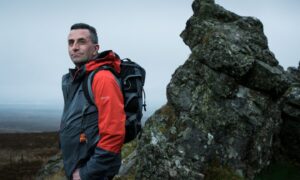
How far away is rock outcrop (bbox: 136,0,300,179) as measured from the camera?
11094 mm

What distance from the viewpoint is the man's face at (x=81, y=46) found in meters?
5.09

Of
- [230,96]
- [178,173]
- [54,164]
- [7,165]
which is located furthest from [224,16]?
[7,165]

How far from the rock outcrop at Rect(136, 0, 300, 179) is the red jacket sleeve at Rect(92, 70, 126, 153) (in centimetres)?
657

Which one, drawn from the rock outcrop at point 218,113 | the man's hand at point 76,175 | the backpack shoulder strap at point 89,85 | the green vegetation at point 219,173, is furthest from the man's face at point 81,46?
the green vegetation at point 219,173

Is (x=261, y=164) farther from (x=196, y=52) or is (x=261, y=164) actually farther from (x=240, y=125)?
(x=196, y=52)

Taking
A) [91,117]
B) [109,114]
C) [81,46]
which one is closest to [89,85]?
[91,117]

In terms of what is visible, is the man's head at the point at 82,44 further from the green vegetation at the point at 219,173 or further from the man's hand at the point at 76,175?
the green vegetation at the point at 219,173

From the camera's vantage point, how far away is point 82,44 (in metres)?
5.10

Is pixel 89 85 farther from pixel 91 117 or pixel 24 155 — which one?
pixel 24 155

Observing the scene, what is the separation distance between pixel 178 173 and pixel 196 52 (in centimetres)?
524

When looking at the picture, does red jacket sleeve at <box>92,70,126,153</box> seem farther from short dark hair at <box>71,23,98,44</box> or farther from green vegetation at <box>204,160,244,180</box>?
green vegetation at <box>204,160,244,180</box>

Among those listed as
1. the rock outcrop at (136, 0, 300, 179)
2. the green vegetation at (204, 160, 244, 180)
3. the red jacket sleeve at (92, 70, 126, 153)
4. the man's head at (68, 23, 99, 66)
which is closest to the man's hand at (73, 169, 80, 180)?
the red jacket sleeve at (92, 70, 126, 153)

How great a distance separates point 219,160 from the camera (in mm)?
11477

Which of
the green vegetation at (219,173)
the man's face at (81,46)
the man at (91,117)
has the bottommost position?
the green vegetation at (219,173)
